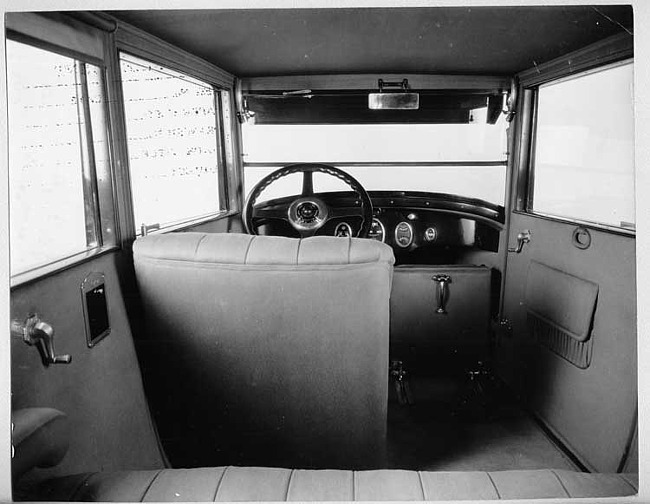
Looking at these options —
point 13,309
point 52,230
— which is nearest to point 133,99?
point 52,230

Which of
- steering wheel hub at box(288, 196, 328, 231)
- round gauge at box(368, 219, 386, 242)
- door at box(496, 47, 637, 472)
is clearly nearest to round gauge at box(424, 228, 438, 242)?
round gauge at box(368, 219, 386, 242)

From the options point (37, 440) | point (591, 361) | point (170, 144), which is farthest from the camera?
point (170, 144)

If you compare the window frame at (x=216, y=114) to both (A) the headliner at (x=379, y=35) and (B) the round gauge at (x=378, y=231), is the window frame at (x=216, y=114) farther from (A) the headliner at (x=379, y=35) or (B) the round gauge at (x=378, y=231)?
(B) the round gauge at (x=378, y=231)

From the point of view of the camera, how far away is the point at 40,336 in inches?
31.5

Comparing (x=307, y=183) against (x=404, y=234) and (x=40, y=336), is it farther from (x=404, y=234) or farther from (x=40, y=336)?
(x=40, y=336)

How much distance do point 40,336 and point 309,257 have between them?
498mm

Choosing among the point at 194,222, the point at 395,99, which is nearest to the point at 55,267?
the point at 194,222

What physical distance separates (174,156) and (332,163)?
1.79 ft

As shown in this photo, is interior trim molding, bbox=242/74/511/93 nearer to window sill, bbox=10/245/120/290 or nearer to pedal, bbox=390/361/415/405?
window sill, bbox=10/245/120/290

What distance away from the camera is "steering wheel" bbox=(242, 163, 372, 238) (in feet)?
5.71

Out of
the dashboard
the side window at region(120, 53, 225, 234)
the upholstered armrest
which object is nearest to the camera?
the upholstered armrest

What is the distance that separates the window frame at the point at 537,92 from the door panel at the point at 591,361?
0.05 meters

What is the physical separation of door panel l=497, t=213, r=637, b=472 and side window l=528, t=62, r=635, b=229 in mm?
68

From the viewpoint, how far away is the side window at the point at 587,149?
916mm
